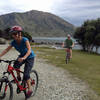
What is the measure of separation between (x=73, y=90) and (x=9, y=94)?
123 inches

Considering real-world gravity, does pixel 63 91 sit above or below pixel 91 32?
below

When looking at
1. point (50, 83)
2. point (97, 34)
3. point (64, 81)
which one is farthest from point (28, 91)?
point (97, 34)

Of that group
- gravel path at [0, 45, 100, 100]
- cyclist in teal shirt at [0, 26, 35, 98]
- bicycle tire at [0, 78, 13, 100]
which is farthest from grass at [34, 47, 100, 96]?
bicycle tire at [0, 78, 13, 100]

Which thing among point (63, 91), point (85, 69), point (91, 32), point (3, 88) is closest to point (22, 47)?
point (3, 88)

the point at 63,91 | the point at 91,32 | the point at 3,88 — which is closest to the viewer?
the point at 3,88

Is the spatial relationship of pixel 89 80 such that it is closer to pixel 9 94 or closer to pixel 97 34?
pixel 9 94

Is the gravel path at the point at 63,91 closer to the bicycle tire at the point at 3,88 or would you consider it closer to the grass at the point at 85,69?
the grass at the point at 85,69

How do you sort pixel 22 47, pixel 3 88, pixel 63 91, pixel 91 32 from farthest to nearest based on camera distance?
1. pixel 91 32
2. pixel 63 91
3. pixel 22 47
4. pixel 3 88

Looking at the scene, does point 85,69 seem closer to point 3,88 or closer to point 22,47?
point 22,47

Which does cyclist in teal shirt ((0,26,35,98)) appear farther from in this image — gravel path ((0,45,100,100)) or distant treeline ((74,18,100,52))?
distant treeline ((74,18,100,52))

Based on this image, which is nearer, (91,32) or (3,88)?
(3,88)

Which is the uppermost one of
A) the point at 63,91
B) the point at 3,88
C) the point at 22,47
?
the point at 22,47

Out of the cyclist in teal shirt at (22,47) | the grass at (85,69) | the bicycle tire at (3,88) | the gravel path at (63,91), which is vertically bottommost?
the grass at (85,69)

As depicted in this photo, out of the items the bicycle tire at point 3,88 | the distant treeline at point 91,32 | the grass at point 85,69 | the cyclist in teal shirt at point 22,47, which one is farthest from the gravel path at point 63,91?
the distant treeline at point 91,32
